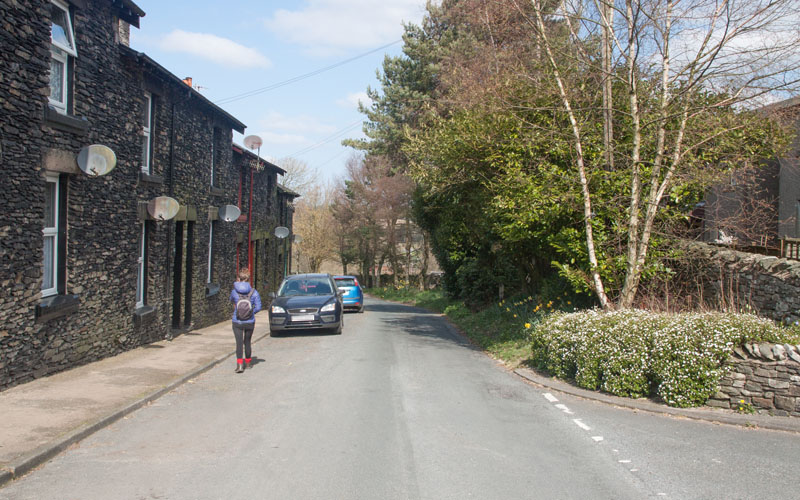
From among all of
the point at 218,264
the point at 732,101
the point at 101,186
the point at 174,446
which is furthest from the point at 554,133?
Result: the point at 218,264

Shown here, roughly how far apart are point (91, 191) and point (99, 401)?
4162 mm

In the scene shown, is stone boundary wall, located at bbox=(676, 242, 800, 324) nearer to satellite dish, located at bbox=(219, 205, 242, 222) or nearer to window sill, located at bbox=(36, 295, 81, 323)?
window sill, located at bbox=(36, 295, 81, 323)

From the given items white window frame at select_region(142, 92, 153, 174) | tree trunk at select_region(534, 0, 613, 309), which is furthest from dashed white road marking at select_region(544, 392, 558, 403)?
white window frame at select_region(142, 92, 153, 174)

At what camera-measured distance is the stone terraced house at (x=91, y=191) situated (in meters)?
8.25

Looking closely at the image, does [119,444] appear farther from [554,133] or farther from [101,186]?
[554,133]

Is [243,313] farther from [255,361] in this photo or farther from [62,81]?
[62,81]

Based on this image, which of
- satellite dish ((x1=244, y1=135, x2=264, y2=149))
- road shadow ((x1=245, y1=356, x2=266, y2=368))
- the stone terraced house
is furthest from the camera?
satellite dish ((x1=244, y1=135, x2=264, y2=149))

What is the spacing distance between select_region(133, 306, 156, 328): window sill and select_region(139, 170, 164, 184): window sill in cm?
262

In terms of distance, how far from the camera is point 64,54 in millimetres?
9742

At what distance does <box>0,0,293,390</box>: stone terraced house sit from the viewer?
8250 millimetres

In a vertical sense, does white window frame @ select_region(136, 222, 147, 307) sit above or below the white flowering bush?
above

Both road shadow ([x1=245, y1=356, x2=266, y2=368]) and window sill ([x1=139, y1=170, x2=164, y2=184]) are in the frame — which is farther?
window sill ([x1=139, y1=170, x2=164, y2=184])

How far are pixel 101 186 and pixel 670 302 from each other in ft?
34.1

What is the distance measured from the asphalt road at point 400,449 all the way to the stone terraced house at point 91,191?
7.80 ft
